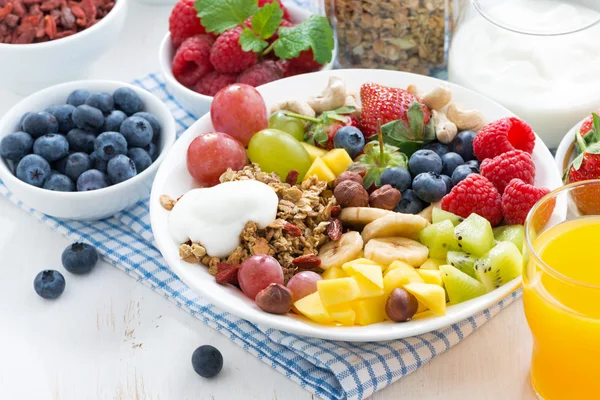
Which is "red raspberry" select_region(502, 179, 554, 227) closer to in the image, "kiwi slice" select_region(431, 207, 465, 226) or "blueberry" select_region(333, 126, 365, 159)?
"kiwi slice" select_region(431, 207, 465, 226)

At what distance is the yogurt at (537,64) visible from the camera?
75.8 inches

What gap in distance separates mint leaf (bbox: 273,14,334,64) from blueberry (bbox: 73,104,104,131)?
0.46 meters

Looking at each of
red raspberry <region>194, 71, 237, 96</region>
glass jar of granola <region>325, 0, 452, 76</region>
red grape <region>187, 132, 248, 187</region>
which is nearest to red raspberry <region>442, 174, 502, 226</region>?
red grape <region>187, 132, 248, 187</region>

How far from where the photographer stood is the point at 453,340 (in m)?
1.56

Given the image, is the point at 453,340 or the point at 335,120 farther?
the point at 335,120

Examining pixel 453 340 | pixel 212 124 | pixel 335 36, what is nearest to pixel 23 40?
pixel 212 124

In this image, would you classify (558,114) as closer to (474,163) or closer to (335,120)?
(474,163)

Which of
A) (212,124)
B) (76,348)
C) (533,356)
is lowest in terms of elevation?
(76,348)

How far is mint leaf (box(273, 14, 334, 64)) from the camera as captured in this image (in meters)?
2.04

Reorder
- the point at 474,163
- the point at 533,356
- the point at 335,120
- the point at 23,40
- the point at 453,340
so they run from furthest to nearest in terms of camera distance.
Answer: the point at 23,40, the point at 335,120, the point at 474,163, the point at 453,340, the point at 533,356

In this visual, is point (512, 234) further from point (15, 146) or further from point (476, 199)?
point (15, 146)

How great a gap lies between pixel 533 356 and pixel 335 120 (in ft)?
2.17

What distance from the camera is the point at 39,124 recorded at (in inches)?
74.2

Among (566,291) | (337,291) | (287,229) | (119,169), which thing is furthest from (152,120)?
(566,291)
